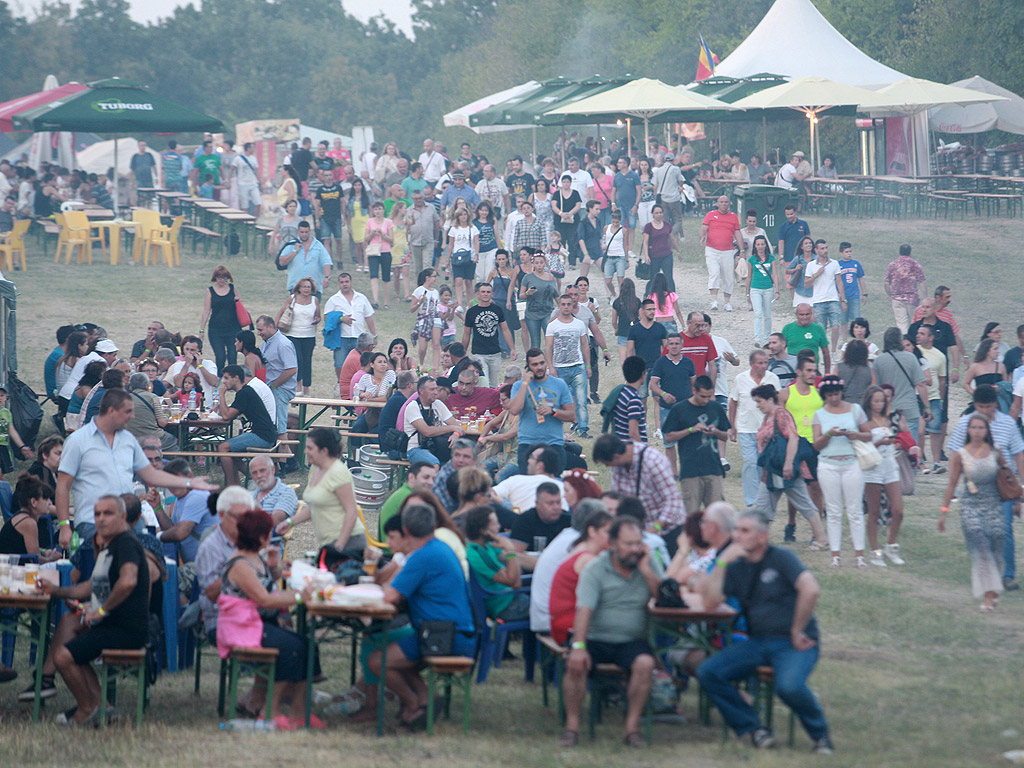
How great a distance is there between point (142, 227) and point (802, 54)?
707 inches

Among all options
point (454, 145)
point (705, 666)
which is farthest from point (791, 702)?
point (454, 145)

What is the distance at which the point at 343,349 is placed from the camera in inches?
635

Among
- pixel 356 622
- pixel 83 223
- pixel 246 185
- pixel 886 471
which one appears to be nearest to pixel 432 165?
pixel 246 185

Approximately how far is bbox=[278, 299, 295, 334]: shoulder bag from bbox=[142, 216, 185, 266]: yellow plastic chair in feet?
31.4

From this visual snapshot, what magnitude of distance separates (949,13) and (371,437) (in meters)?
31.0

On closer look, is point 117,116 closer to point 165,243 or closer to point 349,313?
point 165,243

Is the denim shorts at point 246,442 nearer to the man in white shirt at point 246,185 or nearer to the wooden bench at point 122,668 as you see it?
the wooden bench at point 122,668

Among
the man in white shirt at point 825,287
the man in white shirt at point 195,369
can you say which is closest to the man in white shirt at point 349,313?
the man in white shirt at point 195,369

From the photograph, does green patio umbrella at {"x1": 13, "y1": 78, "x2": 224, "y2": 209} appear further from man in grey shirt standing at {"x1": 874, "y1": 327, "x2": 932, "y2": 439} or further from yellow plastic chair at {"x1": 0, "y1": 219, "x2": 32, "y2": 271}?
man in grey shirt standing at {"x1": 874, "y1": 327, "x2": 932, "y2": 439}

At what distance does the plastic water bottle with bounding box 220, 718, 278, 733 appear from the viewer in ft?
22.9

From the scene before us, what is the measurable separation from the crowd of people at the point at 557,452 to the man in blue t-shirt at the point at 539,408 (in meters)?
0.03

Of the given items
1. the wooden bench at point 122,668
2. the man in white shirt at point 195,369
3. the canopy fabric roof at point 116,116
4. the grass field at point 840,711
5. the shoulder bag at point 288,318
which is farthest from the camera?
the canopy fabric roof at point 116,116

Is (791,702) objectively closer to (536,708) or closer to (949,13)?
(536,708)

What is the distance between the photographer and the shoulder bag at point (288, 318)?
1552 centimetres
